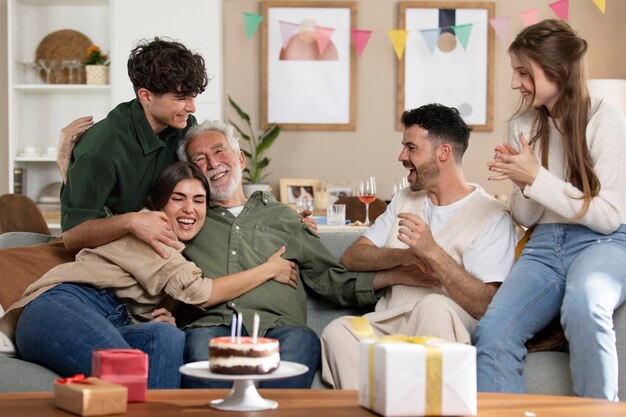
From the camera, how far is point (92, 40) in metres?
6.05

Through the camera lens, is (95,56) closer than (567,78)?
No

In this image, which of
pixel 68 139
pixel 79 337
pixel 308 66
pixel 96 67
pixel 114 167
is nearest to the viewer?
pixel 79 337

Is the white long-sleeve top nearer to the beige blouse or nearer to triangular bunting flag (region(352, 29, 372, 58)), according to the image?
the beige blouse

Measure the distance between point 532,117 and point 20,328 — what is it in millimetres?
1626

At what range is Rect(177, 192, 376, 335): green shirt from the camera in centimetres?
278

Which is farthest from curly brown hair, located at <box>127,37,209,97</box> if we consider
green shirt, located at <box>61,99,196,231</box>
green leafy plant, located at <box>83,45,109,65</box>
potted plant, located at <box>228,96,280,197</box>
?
green leafy plant, located at <box>83,45,109,65</box>

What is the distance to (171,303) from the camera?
2773mm

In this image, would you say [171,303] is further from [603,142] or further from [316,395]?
[603,142]

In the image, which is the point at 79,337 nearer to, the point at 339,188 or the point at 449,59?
the point at 339,188

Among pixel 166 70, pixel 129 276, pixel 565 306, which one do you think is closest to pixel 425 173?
pixel 565 306

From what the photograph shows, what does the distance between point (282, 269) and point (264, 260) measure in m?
0.10

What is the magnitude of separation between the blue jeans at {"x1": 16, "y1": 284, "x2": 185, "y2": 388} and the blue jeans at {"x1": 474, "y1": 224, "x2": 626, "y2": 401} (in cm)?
83

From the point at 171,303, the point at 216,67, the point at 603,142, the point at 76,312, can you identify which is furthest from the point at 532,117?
the point at 216,67

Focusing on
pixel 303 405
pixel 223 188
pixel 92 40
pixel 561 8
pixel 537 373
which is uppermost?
pixel 561 8
